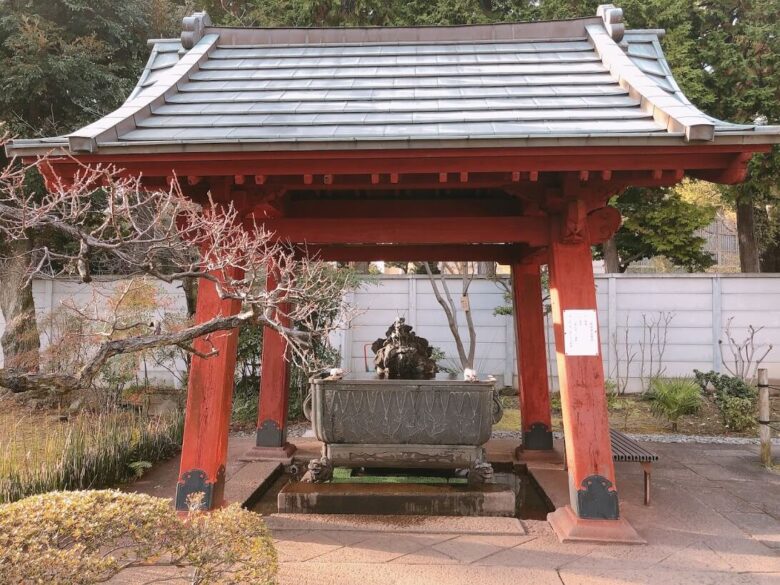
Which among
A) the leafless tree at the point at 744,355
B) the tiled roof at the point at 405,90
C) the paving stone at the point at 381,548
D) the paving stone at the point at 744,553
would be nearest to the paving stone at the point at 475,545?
the paving stone at the point at 381,548

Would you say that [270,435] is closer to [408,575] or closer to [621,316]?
[408,575]

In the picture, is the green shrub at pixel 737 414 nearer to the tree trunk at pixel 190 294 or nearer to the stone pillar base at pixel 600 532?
the stone pillar base at pixel 600 532

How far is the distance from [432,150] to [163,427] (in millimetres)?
4446

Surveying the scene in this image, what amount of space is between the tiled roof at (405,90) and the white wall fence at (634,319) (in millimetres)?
4257

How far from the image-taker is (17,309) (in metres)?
8.45

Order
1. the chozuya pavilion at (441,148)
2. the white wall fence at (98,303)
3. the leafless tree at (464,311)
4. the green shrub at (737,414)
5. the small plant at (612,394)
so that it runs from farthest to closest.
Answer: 1. the leafless tree at (464,311)
2. the small plant at (612,394)
3. the white wall fence at (98,303)
4. the green shrub at (737,414)
5. the chozuya pavilion at (441,148)

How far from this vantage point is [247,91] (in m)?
4.50

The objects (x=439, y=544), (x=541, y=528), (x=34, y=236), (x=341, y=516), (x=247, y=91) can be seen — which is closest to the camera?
(x=439, y=544)

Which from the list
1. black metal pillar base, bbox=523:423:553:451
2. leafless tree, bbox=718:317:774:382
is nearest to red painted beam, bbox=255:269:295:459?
black metal pillar base, bbox=523:423:553:451

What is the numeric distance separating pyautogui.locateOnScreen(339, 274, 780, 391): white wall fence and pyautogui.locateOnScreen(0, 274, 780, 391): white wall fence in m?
0.02

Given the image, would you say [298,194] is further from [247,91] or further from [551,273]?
[551,273]

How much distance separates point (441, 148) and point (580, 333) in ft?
5.35

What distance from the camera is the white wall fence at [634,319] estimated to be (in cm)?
877

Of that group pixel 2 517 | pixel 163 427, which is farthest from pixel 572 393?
pixel 163 427
